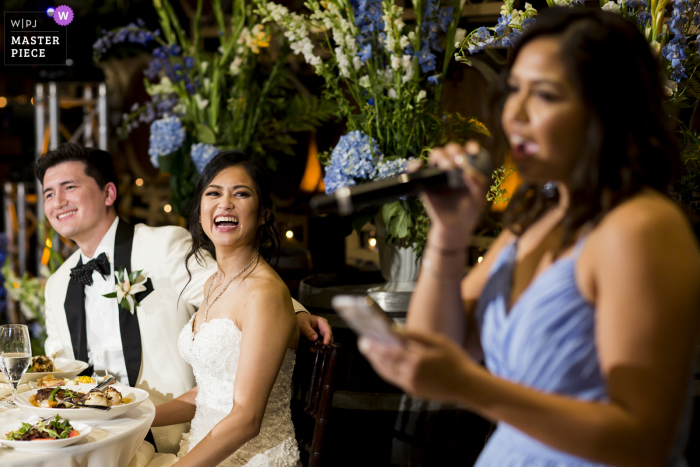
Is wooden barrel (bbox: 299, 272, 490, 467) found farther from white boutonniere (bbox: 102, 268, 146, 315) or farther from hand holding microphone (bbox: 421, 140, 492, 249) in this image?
hand holding microphone (bbox: 421, 140, 492, 249)

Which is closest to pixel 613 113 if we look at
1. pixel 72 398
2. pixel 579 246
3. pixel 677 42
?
pixel 579 246

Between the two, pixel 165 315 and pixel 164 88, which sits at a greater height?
pixel 164 88

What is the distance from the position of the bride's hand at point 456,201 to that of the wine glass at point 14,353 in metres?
1.44

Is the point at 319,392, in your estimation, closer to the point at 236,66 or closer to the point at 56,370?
the point at 56,370

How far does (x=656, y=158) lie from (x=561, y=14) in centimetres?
21

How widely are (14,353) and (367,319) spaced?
4.90 feet

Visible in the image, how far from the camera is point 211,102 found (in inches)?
138

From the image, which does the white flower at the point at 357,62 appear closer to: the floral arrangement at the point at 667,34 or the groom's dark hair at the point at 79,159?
the floral arrangement at the point at 667,34

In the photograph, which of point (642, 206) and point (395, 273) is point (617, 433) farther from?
point (395, 273)

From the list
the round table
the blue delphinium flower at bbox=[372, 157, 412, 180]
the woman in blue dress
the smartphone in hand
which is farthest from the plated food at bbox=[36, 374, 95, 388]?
the smartphone in hand

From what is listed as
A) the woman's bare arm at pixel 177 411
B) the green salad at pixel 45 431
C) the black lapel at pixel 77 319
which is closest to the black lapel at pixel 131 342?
the black lapel at pixel 77 319

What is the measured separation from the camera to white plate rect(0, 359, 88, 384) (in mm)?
2006

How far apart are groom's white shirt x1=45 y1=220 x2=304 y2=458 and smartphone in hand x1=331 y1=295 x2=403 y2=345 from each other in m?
1.80

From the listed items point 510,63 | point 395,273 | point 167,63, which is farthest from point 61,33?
point 510,63
